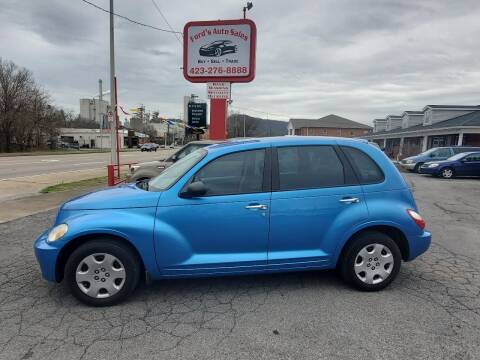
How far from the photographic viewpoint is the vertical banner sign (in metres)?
20.5

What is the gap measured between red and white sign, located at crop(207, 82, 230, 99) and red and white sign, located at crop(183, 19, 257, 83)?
14 cm

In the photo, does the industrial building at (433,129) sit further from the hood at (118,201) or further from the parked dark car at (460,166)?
the hood at (118,201)

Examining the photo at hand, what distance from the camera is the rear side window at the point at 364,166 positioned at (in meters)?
3.57

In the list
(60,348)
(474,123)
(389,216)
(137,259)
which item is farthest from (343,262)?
(474,123)

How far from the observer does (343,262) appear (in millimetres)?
3545

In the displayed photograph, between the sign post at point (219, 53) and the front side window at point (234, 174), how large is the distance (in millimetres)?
8821

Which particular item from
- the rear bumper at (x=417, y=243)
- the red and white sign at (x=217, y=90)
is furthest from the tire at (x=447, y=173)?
the rear bumper at (x=417, y=243)

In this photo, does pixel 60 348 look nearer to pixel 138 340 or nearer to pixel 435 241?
pixel 138 340

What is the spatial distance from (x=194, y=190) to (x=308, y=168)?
1.26 metres

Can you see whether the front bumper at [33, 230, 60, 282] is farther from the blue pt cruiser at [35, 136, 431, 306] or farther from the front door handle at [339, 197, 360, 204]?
the front door handle at [339, 197, 360, 204]

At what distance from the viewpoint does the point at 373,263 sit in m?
3.53

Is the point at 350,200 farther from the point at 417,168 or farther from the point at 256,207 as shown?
the point at 417,168

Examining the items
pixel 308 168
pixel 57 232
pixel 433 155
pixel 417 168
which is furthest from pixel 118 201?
pixel 433 155

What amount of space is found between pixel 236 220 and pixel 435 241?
4.05 meters
